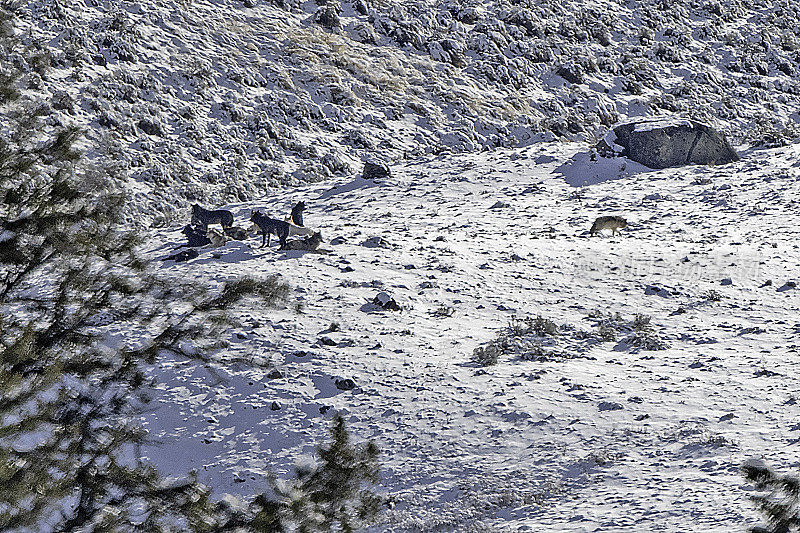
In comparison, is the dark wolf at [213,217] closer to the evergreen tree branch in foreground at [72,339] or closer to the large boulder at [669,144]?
the evergreen tree branch in foreground at [72,339]

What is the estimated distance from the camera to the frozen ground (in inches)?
315

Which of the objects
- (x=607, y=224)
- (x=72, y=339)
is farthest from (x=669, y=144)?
(x=72, y=339)

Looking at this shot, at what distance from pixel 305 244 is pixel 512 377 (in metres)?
5.97

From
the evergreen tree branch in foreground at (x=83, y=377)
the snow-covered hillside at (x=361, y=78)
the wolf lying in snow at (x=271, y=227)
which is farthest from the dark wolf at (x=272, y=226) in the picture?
the evergreen tree branch in foreground at (x=83, y=377)

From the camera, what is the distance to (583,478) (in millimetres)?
8133

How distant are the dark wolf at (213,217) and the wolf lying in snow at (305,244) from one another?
4.94ft

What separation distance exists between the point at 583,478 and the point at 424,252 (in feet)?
27.0

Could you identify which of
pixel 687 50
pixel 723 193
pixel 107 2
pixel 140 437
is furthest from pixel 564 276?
pixel 687 50

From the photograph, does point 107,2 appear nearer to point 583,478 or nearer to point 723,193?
point 723,193

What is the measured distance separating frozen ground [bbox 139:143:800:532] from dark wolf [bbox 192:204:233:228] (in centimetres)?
81

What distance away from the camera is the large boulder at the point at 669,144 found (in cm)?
2488

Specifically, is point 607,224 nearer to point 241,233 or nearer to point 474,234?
point 474,234

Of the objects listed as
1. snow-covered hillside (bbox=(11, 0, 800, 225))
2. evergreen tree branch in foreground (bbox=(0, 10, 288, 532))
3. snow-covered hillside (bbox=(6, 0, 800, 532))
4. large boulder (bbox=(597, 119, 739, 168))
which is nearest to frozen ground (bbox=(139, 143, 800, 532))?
snow-covered hillside (bbox=(6, 0, 800, 532))

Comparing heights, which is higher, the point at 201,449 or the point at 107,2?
the point at 107,2
